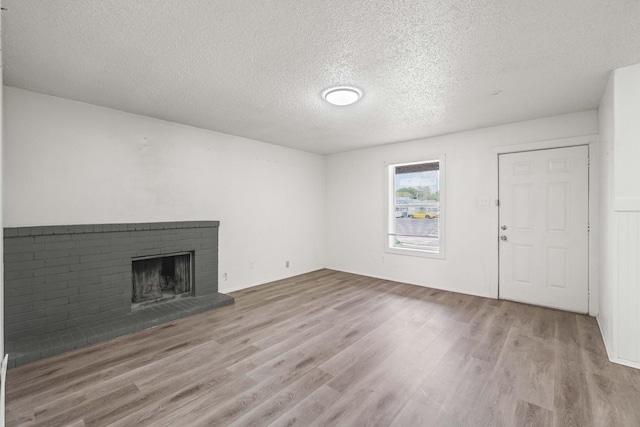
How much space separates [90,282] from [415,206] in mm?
4771

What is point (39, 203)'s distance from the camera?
9.71 ft

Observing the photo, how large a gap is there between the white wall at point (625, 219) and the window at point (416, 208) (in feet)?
7.57

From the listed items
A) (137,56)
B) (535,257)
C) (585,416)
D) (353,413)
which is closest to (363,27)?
(137,56)

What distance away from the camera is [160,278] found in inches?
159

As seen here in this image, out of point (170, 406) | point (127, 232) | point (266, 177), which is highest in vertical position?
point (266, 177)

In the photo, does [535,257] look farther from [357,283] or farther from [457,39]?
[457,39]

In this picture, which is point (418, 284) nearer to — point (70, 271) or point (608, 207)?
point (608, 207)

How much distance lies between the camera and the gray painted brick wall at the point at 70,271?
2.76 m

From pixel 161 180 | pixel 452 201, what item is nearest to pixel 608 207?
pixel 452 201

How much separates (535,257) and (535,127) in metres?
1.75

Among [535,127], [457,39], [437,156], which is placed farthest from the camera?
[437,156]

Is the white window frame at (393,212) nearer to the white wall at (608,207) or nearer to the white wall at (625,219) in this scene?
the white wall at (608,207)

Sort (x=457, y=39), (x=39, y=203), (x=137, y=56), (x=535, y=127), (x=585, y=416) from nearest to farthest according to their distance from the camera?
(x=585, y=416) → (x=457, y=39) → (x=137, y=56) → (x=39, y=203) → (x=535, y=127)

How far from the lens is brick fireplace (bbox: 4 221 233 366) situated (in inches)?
108
